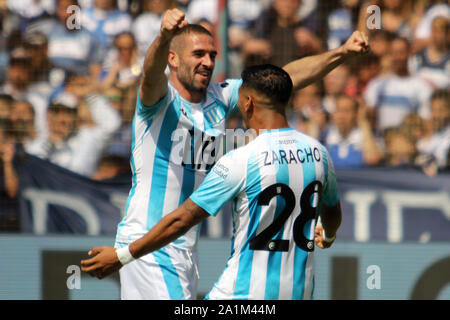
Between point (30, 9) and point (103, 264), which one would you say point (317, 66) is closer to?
point (103, 264)

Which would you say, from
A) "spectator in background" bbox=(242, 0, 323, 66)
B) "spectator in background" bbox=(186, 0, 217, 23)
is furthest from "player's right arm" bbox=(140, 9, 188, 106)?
"spectator in background" bbox=(242, 0, 323, 66)

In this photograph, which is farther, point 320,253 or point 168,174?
point 320,253

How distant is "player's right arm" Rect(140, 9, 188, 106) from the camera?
12.5ft

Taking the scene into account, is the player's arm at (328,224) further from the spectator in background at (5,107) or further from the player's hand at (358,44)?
the spectator in background at (5,107)

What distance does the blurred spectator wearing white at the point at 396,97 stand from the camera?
717 centimetres

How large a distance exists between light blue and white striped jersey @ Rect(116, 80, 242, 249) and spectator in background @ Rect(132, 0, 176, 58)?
2.81 m

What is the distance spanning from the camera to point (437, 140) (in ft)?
23.4

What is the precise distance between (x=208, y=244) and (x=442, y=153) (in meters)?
2.58

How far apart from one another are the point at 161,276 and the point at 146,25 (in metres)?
3.55

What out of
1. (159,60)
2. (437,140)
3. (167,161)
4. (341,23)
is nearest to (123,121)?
(341,23)

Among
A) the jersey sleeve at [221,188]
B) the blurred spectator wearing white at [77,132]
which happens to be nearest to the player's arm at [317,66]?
the jersey sleeve at [221,188]

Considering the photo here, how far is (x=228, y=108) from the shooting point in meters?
4.89

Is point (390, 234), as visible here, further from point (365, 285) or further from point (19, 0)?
point (19, 0)

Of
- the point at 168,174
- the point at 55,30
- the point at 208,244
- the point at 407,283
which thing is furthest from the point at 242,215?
the point at 55,30
